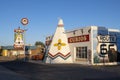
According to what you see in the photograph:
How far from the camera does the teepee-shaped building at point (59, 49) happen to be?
39.6 m

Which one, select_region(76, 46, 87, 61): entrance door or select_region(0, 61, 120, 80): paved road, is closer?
select_region(0, 61, 120, 80): paved road

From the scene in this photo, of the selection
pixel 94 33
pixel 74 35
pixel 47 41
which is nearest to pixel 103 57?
pixel 94 33

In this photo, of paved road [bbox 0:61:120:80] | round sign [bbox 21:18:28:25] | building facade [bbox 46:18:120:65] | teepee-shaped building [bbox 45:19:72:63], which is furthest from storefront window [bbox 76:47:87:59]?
round sign [bbox 21:18:28:25]

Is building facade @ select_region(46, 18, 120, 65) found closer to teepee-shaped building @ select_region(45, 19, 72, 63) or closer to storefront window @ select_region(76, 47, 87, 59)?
storefront window @ select_region(76, 47, 87, 59)

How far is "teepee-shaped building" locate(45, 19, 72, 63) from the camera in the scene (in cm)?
3959

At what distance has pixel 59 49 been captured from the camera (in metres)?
39.7

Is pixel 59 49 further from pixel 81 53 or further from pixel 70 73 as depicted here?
pixel 70 73

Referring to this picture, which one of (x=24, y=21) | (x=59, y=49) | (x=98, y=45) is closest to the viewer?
(x=98, y=45)

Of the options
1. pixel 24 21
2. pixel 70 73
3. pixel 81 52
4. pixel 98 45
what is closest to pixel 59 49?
pixel 81 52

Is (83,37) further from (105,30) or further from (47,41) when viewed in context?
(47,41)

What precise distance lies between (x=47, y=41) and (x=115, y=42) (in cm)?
1636

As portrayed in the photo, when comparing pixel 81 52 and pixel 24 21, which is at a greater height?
pixel 24 21

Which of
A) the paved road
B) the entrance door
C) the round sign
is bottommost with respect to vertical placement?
the paved road

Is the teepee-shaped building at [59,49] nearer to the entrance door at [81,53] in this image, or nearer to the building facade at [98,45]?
the entrance door at [81,53]
